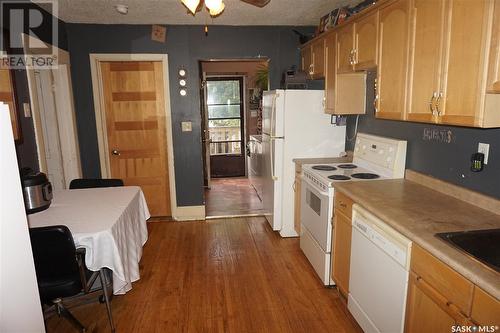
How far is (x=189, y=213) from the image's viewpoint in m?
4.28

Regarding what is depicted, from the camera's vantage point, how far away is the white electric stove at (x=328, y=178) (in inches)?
99.3

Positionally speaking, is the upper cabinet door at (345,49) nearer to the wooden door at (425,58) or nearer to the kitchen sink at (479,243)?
the wooden door at (425,58)

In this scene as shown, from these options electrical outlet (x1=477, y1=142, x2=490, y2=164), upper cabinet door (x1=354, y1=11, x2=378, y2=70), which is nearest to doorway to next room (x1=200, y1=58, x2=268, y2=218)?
upper cabinet door (x1=354, y1=11, x2=378, y2=70)

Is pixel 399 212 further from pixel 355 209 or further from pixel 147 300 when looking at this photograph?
pixel 147 300

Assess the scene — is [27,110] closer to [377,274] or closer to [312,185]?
[312,185]

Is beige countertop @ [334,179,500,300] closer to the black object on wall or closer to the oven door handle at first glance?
the oven door handle

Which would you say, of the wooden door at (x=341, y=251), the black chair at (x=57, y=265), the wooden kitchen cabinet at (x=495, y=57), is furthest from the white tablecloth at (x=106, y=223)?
the wooden kitchen cabinet at (x=495, y=57)

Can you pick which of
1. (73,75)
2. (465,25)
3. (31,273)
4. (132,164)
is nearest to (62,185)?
(132,164)

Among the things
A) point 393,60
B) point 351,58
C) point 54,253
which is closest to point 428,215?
point 393,60

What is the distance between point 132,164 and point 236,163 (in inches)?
111

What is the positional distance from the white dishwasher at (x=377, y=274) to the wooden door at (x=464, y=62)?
2.22ft

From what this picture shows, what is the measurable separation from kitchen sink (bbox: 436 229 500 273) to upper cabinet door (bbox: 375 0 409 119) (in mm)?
879

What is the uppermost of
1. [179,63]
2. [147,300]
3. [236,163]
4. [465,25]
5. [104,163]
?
[179,63]

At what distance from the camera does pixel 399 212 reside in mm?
1767
